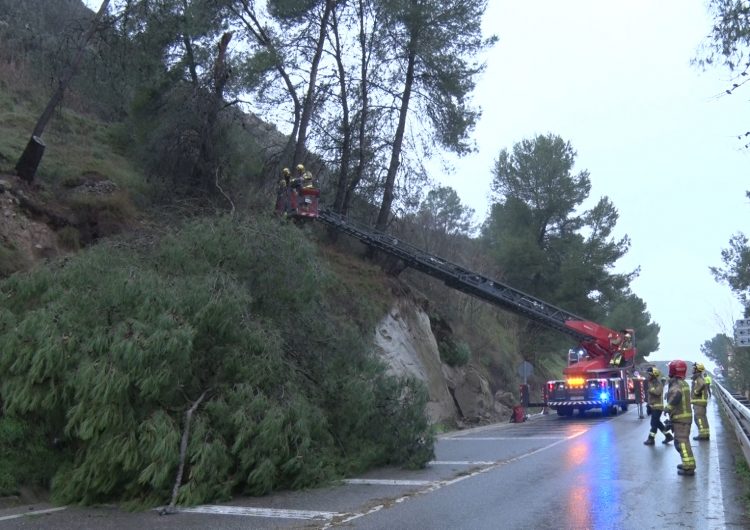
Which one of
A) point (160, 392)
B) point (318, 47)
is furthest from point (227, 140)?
point (160, 392)

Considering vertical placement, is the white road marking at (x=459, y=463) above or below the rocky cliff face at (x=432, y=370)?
below

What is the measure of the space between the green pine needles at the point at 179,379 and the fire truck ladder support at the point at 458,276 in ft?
41.6

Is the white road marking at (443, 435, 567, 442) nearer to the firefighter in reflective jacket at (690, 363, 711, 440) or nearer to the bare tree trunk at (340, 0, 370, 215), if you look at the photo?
the firefighter in reflective jacket at (690, 363, 711, 440)

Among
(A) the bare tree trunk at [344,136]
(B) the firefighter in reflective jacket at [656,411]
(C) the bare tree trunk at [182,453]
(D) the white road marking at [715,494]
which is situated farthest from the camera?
(A) the bare tree trunk at [344,136]

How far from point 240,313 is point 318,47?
16773mm

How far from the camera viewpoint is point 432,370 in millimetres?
24750

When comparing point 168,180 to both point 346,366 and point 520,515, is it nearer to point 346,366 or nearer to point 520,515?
point 346,366

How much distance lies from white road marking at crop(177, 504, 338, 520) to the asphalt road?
12mm

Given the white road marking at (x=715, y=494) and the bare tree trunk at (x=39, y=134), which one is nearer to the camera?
the white road marking at (x=715, y=494)

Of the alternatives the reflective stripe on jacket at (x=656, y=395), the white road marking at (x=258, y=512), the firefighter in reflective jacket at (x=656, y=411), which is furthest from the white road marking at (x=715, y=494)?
the white road marking at (x=258, y=512)

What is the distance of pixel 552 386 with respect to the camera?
82.3 feet

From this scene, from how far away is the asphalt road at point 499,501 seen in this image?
7633mm

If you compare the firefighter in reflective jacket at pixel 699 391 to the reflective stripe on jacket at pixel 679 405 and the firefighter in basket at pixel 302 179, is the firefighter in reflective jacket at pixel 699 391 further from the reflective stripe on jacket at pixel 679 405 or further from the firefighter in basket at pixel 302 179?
the firefighter in basket at pixel 302 179

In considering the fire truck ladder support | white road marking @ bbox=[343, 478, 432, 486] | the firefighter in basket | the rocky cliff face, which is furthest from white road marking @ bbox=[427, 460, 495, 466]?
the fire truck ladder support
